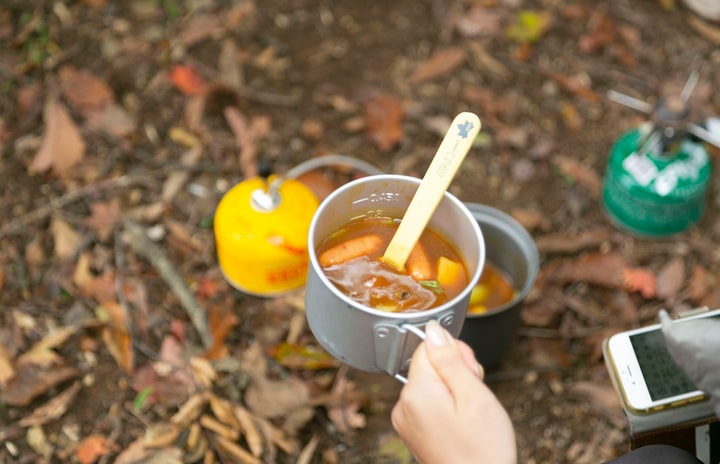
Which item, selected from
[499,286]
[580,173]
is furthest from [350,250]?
[580,173]

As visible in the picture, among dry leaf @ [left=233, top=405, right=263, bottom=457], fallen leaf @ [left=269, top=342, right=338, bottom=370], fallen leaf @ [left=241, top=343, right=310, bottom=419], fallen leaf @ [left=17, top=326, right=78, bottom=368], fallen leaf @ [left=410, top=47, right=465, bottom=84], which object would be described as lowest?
dry leaf @ [left=233, top=405, right=263, bottom=457]

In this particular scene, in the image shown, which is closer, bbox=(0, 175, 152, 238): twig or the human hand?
the human hand

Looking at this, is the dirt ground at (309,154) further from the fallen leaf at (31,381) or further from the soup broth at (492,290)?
the soup broth at (492,290)

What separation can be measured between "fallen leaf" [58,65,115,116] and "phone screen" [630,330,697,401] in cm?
190

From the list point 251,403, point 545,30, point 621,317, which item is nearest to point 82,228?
point 251,403

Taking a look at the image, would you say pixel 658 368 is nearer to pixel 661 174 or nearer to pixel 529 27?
pixel 661 174

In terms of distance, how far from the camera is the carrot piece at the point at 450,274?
138cm

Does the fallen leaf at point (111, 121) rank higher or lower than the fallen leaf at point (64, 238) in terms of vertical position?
higher

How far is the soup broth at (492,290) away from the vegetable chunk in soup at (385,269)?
2.17 feet

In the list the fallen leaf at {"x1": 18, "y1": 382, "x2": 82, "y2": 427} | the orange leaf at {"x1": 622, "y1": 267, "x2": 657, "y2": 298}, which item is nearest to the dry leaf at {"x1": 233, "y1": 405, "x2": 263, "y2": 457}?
the fallen leaf at {"x1": 18, "y1": 382, "x2": 82, "y2": 427}

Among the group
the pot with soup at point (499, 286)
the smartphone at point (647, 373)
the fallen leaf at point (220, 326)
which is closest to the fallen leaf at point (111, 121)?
the fallen leaf at point (220, 326)

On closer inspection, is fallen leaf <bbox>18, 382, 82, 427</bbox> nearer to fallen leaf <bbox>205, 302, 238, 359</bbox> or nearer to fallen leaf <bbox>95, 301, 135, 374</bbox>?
fallen leaf <bbox>95, 301, 135, 374</bbox>

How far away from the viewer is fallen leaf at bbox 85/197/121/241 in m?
2.31

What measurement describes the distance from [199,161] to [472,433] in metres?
1.59
